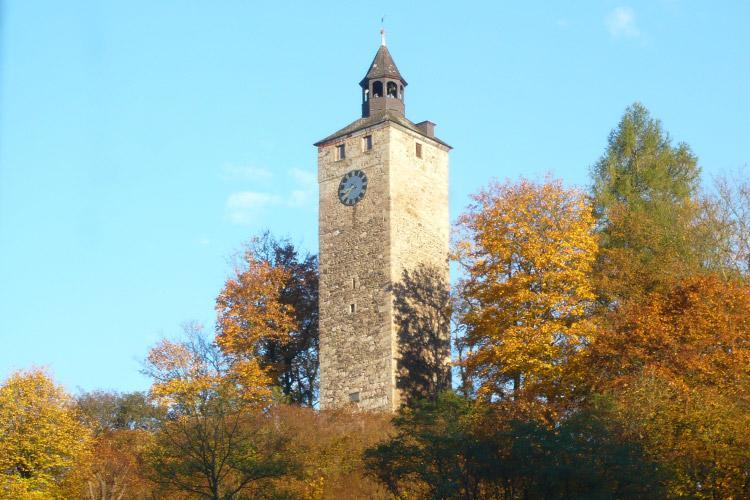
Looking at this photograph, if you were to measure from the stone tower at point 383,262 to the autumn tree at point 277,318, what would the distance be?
278 centimetres

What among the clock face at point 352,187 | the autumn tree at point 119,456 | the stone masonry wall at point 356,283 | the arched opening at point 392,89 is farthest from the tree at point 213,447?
the arched opening at point 392,89

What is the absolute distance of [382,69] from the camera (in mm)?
48469

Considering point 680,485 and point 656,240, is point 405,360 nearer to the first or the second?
point 656,240

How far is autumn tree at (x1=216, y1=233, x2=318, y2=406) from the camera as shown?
4675cm

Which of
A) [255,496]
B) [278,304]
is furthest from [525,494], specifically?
[278,304]

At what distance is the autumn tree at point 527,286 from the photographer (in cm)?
3753

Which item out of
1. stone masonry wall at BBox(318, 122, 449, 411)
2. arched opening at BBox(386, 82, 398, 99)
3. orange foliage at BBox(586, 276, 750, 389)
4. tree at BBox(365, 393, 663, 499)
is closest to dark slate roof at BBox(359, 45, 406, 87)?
arched opening at BBox(386, 82, 398, 99)

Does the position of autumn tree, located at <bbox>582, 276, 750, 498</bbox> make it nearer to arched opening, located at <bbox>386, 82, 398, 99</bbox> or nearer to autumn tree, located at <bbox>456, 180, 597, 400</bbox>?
autumn tree, located at <bbox>456, 180, 597, 400</bbox>

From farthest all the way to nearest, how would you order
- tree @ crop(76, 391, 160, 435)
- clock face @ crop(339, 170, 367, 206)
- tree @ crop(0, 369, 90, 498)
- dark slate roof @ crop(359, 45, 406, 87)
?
tree @ crop(76, 391, 160, 435) → dark slate roof @ crop(359, 45, 406, 87) → clock face @ crop(339, 170, 367, 206) → tree @ crop(0, 369, 90, 498)

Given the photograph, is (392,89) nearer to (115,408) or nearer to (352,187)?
(352,187)

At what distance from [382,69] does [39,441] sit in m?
19.7

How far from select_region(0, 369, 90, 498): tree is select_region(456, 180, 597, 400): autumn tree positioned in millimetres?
12605

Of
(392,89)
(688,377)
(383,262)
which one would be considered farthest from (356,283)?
(688,377)

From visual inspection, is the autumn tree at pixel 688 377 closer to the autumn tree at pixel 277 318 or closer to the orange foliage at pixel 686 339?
the orange foliage at pixel 686 339
